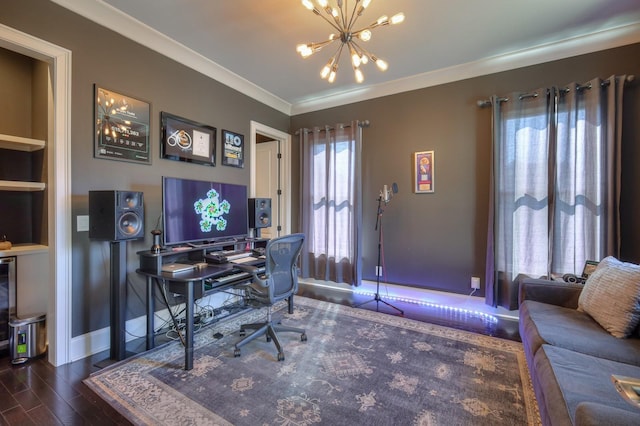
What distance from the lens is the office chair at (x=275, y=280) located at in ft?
7.48

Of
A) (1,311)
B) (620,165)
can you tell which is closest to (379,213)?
(620,165)

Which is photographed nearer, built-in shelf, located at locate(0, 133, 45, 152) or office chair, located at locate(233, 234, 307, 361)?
built-in shelf, located at locate(0, 133, 45, 152)

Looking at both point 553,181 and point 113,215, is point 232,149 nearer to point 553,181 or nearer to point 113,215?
point 113,215

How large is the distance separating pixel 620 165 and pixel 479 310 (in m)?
1.90

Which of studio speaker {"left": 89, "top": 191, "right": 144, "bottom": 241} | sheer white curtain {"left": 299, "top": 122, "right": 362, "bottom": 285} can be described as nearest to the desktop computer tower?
studio speaker {"left": 89, "top": 191, "right": 144, "bottom": 241}

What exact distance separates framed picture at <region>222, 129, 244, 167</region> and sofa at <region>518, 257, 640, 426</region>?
329cm

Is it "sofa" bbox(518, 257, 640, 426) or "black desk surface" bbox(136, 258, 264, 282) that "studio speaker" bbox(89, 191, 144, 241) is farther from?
"sofa" bbox(518, 257, 640, 426)

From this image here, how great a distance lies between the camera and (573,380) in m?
1.24

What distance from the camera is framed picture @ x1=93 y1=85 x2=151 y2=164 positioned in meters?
2.30

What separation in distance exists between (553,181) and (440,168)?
43.4 inches

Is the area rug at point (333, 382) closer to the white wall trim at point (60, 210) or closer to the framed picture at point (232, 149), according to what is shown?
the white wall trim at point (60, 210)

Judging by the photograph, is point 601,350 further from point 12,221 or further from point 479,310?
point 12,221

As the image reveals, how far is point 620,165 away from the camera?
8.28 ft

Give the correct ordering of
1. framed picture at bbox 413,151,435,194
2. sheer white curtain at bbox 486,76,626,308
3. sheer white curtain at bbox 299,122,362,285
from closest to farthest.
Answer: sheer white curtain at bbox 486,76,626,308
framed picture at bbox 413,151,435,194
sheer white curtain at bbox 299,122,362,285
